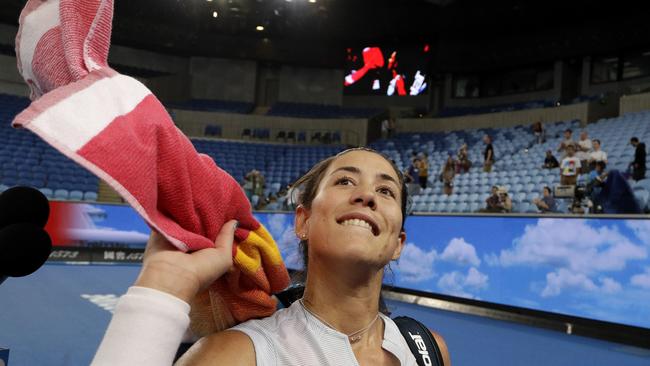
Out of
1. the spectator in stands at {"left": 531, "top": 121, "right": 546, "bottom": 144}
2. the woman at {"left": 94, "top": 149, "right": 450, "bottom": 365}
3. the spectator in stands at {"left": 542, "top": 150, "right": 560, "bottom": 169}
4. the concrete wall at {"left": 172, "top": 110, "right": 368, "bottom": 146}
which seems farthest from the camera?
the concrete wall at {"left": 172, "top": 110, "right": 368, "bottom": 146}

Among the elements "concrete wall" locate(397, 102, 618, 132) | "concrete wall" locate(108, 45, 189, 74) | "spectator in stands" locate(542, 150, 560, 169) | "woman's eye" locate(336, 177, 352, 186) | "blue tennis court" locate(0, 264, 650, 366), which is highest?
"concrete wall" locate(108, 45, 189, 74)

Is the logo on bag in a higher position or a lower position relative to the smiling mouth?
lower

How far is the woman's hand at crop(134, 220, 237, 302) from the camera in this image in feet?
3.02

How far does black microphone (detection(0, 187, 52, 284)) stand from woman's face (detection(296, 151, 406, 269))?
689 mm

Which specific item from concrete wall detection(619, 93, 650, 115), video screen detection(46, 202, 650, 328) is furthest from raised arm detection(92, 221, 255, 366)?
concrete wall detection(619, 93, 650, 115)

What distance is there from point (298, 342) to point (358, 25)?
790 inches

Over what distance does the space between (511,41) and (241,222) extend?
775 inches

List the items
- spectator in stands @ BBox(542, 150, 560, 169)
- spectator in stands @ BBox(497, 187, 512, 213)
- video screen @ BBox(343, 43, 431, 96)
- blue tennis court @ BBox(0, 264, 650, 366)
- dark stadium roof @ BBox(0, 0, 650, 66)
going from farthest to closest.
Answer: video screen @ BBox(343, 43, 431, 96) < dark stadium roof @ BBox(0, 0, 650, 66) < spectator in stands @ BBox(542, 150, 560, 169) < spectator in stands @ BBox(497, 187, 512, 213) < blue tennis court @ BBox(0, 264, 650, 366)

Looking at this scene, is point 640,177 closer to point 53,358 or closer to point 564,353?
point 564,353

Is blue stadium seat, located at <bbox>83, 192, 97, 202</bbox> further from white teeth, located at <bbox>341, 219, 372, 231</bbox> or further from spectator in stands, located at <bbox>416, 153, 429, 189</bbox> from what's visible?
white teeth, located at <bbox>341, 219, 372, 231</bbox>

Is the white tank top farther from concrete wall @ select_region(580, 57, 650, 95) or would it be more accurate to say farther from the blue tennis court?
A: concrete wall @ select_region(580, 57, 650, 95)

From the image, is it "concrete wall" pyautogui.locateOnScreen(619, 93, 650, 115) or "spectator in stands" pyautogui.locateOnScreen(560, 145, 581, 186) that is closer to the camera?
"spectator in stands" pyautogui.locateOnScreen(560, 145, 581, 186)

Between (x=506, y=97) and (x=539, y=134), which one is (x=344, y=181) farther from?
(x=506, y=97)

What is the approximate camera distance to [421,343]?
1.52 m
